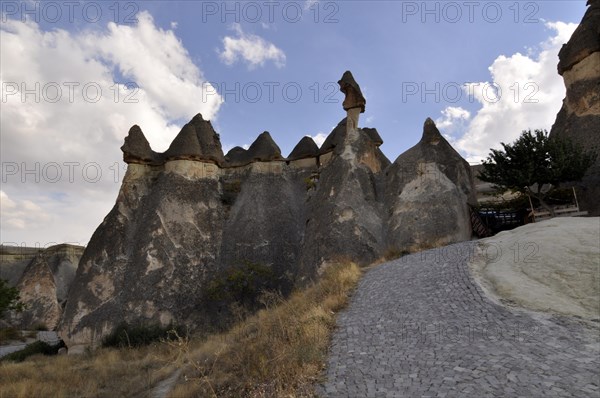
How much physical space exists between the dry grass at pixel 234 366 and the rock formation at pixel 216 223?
344cm

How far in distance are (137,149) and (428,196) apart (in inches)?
671

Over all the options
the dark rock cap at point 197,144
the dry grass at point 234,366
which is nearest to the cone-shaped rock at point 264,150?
the dark rock cap at point 197,144

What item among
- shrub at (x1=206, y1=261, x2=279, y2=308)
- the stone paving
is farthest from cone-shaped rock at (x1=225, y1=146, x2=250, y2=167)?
the stone paving

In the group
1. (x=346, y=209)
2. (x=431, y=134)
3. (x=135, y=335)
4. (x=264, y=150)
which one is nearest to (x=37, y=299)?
(x=135, y=335)

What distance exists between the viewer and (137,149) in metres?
23.0

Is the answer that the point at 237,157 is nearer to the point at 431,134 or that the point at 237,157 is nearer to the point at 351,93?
the point at 351,93

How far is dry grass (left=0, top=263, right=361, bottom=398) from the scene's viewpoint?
19.9ft

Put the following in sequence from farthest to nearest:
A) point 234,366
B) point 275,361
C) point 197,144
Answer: point 197,144, point 234,366, point 275,361

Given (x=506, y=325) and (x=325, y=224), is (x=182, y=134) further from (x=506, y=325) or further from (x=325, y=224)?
(x=506, y=325)

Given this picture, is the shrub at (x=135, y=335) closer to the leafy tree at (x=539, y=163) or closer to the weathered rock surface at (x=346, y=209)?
the weathered rock surface at (x=346, y=209)

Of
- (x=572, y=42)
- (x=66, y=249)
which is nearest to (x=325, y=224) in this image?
(x=572, y=42)

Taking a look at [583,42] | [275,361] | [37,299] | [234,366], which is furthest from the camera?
[37,299]

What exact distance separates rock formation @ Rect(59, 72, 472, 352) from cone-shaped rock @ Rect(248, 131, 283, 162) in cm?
10

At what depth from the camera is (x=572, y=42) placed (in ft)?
68.1
